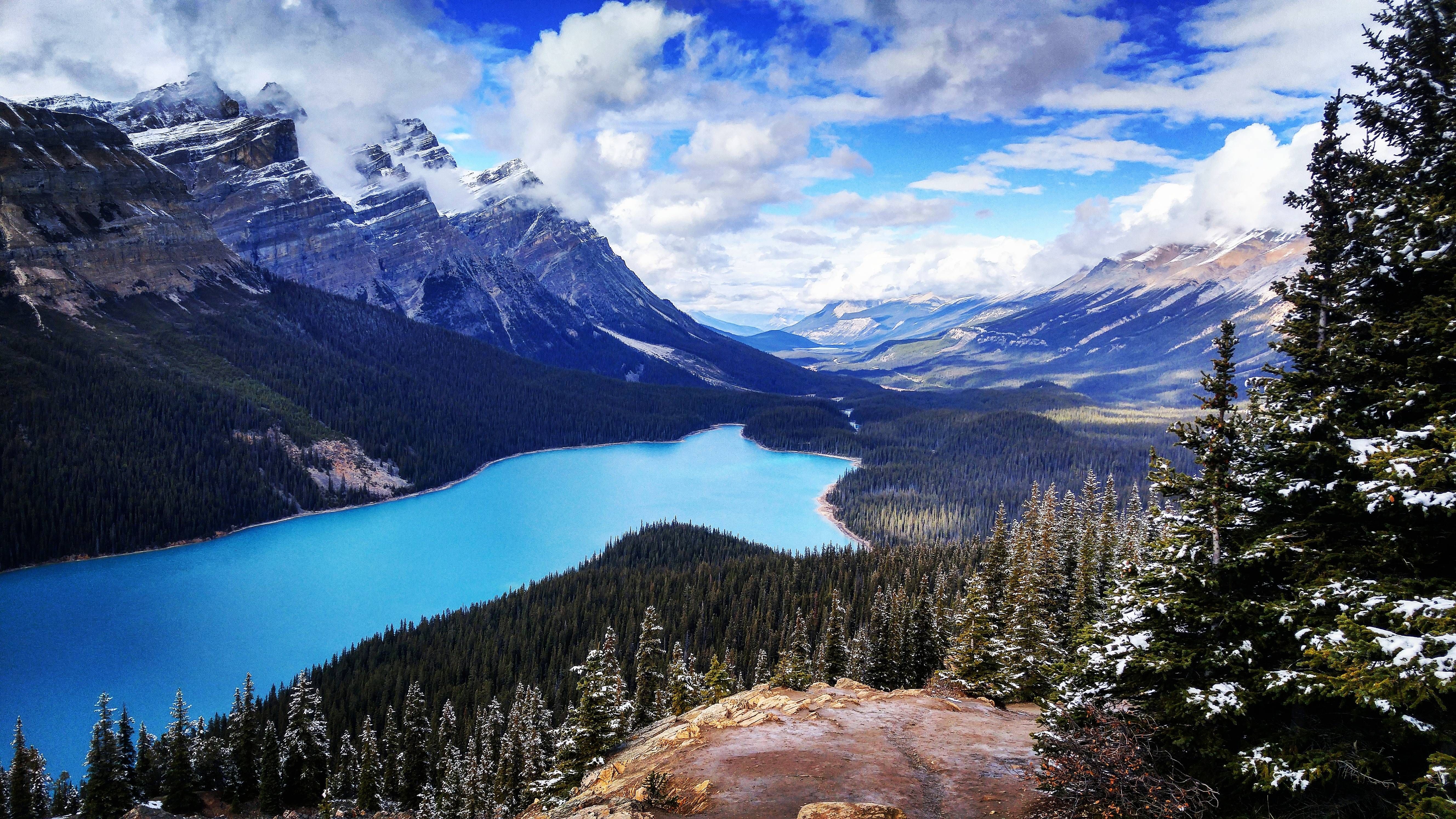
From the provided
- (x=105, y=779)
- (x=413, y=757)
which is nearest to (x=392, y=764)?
(x=413, y=757)

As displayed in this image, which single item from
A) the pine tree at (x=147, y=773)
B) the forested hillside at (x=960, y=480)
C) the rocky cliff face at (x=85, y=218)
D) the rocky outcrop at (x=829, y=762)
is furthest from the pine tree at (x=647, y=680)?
the rocky cliff face at (x=85, y=218)

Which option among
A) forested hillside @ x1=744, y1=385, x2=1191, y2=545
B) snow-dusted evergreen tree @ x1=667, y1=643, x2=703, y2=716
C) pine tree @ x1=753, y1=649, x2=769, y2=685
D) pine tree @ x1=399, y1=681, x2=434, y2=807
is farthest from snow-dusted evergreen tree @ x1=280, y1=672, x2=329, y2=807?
forested hillside @ x1=744, y1=385, x2=1191, y2=545

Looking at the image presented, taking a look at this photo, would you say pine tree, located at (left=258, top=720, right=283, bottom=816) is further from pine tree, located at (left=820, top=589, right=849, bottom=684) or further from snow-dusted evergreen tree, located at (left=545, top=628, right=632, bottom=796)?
pine tree, located at (left=820, top=589, right=849, bottom=684)

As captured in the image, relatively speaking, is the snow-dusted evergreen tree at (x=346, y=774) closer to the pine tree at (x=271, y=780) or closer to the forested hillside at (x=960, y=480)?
the pine tree at (x=271, y=780)

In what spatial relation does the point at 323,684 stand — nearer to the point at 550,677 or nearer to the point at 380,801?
the point at 550,677

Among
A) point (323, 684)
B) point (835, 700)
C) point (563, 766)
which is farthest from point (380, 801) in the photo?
point (835, 700)

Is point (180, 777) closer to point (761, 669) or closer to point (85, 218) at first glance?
point (761, 669)
